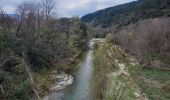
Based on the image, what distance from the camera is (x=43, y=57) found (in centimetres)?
3488

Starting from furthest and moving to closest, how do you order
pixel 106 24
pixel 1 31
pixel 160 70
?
1. pixel 106 24
2. pixel 160 70
3. pixel 1 31

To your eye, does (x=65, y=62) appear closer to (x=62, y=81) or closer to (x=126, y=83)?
(x=62, y=81)

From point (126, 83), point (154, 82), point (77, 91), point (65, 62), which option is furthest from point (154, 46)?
point (77, 91)

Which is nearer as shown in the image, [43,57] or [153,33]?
[43,57]

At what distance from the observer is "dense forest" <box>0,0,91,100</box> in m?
21.0

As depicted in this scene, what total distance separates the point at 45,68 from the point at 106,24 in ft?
281

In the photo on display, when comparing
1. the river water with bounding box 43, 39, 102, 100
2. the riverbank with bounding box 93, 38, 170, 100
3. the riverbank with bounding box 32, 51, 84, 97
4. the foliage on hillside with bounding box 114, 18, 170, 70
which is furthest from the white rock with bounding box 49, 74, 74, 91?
the foliage on hillside with bounding box 114, 18, 170, 70

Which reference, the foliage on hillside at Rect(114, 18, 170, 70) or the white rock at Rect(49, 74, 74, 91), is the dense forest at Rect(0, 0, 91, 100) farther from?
the foliage on hillside at Rect(114, 18, 170, 70)

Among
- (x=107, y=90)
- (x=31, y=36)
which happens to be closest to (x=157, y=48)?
(x=31, y=36)

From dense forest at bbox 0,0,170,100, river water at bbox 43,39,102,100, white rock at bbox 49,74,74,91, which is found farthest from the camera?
white rock at bbox 49,74,74,91

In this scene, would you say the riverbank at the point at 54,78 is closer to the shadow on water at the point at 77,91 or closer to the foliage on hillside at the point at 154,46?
the shadow on water at the point at 77,91

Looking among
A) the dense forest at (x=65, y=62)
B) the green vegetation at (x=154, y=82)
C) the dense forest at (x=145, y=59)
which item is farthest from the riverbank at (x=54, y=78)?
the green vegetation at (x=154, y=82)

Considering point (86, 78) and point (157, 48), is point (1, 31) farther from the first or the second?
point (157, 48)

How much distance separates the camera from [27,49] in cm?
3097
